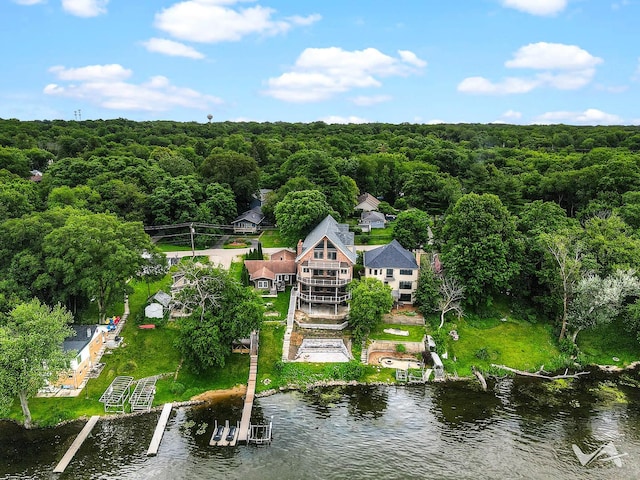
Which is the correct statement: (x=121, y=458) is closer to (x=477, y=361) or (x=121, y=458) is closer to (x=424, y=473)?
(x=424, y=473)

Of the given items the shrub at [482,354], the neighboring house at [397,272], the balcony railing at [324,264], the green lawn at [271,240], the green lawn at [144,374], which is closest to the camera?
the green lawn at [144,374]

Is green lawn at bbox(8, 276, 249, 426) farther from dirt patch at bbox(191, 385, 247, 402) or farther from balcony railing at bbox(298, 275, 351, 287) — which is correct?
balcony railing at bbox(298, 275, 351, 287)

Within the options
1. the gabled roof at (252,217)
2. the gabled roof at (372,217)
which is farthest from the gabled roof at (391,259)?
the gabled roof at (252,217)

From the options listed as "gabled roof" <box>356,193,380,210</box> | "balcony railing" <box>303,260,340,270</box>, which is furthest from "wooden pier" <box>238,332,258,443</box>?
"gabled roof" <box>356,193,380,210</box>

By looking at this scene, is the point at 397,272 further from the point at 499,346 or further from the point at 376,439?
the point at 376,439

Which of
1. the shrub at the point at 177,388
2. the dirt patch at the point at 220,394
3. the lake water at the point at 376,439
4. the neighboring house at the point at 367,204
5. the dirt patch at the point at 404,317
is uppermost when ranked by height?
the neighboring house at the point at 367,204

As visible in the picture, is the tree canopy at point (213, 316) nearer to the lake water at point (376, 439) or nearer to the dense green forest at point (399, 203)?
the lake water at point (376, 439)

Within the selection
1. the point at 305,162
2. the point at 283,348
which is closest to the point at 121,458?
the point at 283,348
